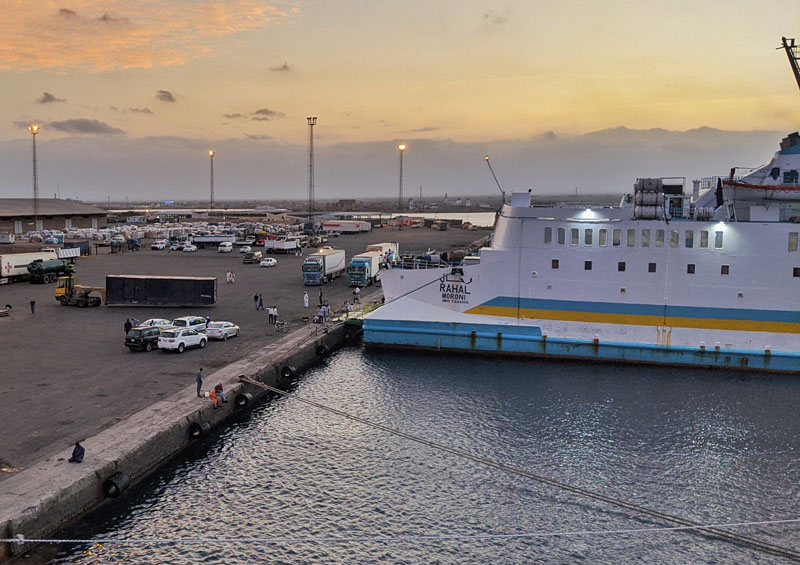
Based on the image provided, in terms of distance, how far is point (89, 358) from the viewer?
2884cm

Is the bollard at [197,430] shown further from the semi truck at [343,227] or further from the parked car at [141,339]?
the semi truck at [343,227]

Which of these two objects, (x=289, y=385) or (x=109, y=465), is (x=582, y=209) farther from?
(x=109, y=465)

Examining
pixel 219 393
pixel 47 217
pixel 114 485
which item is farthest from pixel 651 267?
pixel 47 217

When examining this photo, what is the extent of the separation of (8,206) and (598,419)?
13533 centimetres

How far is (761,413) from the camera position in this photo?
24.9 meters

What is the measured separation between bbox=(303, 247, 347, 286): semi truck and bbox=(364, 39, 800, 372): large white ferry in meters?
20.8

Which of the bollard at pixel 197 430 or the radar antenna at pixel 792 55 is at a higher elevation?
the radar antenna at pixel 792 55

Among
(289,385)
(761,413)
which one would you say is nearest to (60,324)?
(289,385)

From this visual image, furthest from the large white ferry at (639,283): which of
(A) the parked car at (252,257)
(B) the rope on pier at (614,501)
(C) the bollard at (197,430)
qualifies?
(A) the parked car at (252,257)

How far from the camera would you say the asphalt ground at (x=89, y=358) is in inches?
781

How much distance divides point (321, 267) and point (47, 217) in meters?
96.5

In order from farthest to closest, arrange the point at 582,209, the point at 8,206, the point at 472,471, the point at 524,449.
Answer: the point at 8,206 → the point at 582,209 → the point at 524,449 → the point at 472,471

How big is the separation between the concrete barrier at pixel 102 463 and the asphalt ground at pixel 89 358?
32.1 inches

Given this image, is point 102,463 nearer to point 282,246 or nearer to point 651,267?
point 651,267
